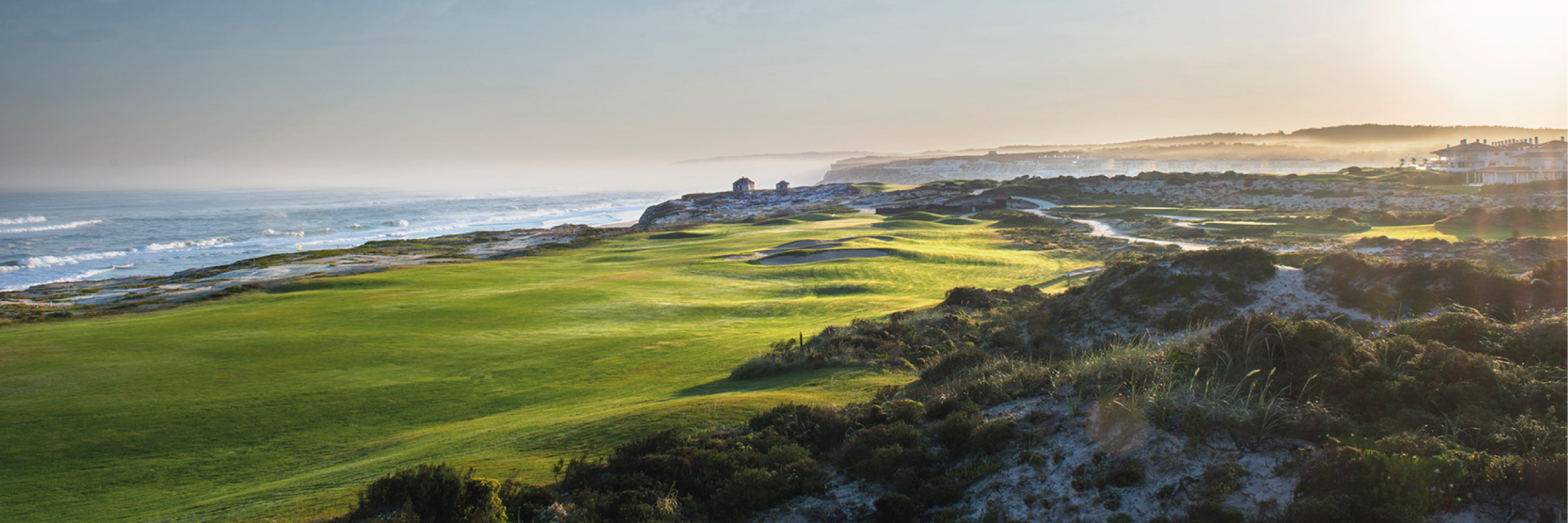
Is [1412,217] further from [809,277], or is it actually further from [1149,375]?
[1149,375]

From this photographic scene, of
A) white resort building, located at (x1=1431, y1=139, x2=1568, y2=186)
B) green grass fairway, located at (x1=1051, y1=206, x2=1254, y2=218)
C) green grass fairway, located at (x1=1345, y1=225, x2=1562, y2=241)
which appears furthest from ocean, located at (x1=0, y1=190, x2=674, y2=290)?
white resort building, located at (x1=1431, y1=139, x2=1568, y2=186)

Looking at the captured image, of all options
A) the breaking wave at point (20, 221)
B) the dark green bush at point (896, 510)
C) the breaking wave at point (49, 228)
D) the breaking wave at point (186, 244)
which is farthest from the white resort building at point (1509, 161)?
the breaking wave at point (20, 221)

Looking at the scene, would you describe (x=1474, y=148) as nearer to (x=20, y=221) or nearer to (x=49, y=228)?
(x=49, y=228)

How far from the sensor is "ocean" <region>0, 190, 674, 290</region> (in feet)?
218

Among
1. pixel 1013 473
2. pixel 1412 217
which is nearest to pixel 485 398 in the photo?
pixel 1013 473

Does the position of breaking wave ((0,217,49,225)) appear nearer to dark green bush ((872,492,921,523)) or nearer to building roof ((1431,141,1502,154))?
dark green bush ((872,492,921,523))

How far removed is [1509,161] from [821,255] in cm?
9341

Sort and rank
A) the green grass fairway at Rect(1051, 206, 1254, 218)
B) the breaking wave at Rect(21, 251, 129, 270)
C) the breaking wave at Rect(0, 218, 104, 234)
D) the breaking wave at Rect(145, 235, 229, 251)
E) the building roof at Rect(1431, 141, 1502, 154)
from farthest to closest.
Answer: the breaking wave at Rect(0, 218, 104, 234) → the building roof at Rect(1431, 141, 1502, 154) → the breaking wave at Rect(145, 235, 229, 251) → the breaking wave at Rect(21, 251, 129, 270) → the green grass fairway at Rect(1051, 206, 1254, 218)

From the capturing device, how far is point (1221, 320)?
12719 mm

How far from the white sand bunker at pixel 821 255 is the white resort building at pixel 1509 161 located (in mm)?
72957

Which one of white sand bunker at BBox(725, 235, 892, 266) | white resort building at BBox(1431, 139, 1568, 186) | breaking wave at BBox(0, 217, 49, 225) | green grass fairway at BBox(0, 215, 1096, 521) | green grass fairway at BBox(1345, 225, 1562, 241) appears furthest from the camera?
breaking wave at BBox(0, 217, 49, 225)

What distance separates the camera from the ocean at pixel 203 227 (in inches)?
2616

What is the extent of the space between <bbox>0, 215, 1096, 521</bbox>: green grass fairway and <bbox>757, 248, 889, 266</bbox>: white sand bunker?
6.22m

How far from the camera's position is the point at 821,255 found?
3769cm
